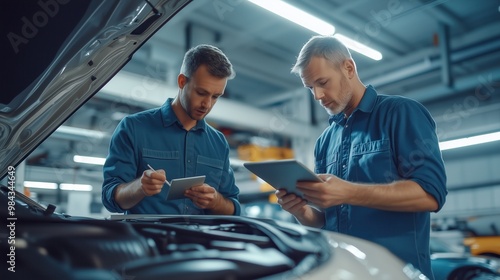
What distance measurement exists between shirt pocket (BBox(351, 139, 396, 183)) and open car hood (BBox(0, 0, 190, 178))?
910 mm

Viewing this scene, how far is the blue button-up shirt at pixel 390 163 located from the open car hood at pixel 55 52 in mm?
893

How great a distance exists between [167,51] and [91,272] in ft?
24.8

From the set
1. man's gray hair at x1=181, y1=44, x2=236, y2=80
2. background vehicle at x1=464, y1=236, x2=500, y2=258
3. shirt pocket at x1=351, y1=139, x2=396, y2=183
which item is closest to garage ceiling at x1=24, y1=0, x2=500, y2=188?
background vehicle at x1=464, y1=236, x2=500, y2=258

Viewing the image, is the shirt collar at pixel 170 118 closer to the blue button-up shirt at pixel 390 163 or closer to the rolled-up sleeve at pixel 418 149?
the blue button-up shirt at pixel 390 163

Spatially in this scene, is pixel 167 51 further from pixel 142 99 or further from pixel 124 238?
pixel 124 238

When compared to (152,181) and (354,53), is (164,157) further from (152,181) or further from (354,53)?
(354,53)

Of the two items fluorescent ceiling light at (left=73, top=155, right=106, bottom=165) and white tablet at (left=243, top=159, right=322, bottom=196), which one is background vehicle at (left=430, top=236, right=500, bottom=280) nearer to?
white tablet at (left=243, top=159, right=322, bottom=196)

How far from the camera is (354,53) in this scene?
7.54m

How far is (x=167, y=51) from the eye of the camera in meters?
8.06

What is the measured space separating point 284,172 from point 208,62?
2.94 feet

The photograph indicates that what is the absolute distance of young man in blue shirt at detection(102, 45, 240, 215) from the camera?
6.57ft

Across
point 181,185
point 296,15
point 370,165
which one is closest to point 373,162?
point 370,165

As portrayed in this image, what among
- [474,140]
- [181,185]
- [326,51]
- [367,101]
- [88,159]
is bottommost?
[181,185]

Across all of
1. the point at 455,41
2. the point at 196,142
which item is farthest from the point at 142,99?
the point at 455,41
